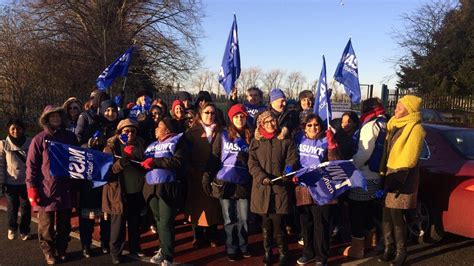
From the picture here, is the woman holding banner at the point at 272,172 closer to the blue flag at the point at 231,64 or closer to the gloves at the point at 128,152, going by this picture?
the gloves at the point at 128,152

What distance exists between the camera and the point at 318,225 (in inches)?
206

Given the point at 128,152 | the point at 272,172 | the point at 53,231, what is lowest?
the point at 53,231

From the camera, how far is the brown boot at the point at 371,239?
5.95 meters

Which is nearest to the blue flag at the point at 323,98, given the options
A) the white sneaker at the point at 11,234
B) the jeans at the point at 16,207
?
the jeans at the point at 16,207

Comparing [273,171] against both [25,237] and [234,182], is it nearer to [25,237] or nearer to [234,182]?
[234,182]

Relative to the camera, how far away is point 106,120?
6.38m

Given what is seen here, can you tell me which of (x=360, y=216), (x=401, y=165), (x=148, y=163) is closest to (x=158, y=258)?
(x=148, y=163)

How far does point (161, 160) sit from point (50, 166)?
128cm

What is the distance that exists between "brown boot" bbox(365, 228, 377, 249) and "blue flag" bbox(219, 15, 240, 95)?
330 cm

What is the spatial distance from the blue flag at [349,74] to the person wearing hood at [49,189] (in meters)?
4.16

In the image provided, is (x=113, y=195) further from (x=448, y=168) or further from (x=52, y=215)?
(x=448, y=168)

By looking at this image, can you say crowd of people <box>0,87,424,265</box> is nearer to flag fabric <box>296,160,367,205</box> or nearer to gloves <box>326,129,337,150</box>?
gloves <box>326,129,337,150</box>

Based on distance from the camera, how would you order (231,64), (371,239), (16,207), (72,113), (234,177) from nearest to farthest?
(234,177) < (371,239) < (16,207) < (72,113) < (231,64)

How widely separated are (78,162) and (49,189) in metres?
0.49
